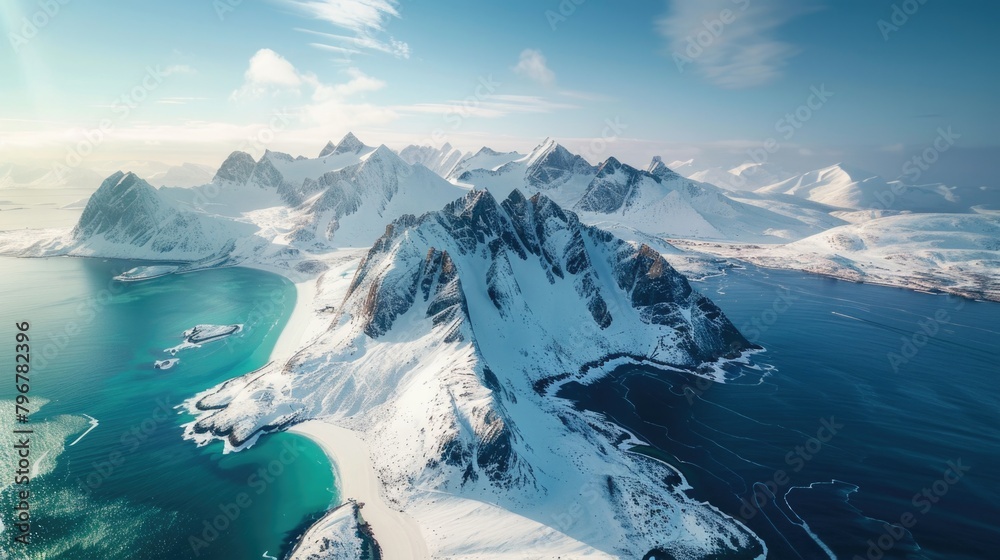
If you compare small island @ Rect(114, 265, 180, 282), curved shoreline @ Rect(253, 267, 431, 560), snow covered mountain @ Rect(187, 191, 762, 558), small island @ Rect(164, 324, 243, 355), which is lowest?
small island @ Rect(114, 265, 180, 282)

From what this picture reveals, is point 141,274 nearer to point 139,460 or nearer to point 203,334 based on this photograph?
point 203,334

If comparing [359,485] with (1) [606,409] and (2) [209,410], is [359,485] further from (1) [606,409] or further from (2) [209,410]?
(1) [606,409]

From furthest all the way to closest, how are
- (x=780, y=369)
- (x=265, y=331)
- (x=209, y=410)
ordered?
1. (x=265, y=331)
2. (x=780, y=369)
3. (x=209, y=410)

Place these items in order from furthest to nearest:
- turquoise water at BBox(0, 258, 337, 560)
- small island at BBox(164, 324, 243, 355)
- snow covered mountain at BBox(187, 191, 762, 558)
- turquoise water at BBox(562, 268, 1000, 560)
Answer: small island at BBox(164, 324, 243, 355) < snow covered mountain at BBox(187, 191, 762, 558) < turquoise water at BBox(562, 268, 1000, 560) < turquoise water at BBox(0, 258, 337, 560)

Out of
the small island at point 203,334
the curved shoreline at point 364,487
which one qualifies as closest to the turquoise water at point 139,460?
the curved shoreline at point 364,487

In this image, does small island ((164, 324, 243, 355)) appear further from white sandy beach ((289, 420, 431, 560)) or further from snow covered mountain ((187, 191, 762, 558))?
white sandy beach ((289, 420, 431, 560))

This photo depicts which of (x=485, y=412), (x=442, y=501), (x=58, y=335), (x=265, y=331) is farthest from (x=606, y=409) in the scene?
(x=58, y=335)

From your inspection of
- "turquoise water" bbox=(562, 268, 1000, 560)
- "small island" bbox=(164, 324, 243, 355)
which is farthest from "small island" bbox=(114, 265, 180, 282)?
"turquoise water" bbox=(562, 268, 1000, 560)
